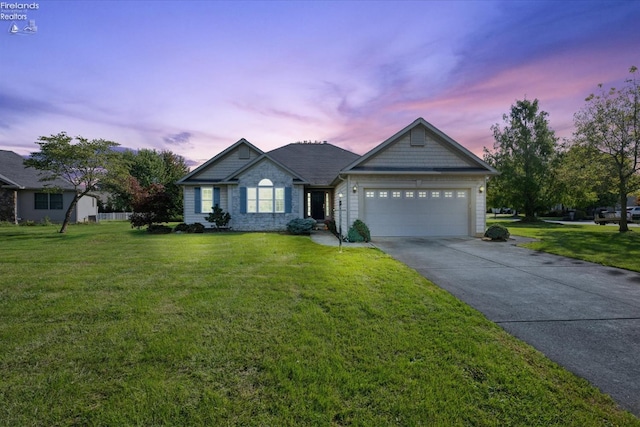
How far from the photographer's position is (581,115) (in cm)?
1836

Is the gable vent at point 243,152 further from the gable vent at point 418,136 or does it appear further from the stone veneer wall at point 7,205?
the stone veneer wall at point 7,205

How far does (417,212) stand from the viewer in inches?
563

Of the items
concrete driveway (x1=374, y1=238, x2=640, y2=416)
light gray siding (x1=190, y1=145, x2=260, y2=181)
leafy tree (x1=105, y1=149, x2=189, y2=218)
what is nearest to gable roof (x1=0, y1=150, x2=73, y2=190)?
leafy tree (x1=105, y1=149, x2=189, y2=218)

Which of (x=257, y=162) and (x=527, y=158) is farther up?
(x=527, y=158)

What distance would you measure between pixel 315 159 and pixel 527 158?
21.4 meters

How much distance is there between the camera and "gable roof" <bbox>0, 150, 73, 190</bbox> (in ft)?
74.5

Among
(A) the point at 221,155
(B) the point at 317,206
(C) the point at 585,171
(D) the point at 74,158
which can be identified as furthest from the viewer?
(B) the point at 317,206

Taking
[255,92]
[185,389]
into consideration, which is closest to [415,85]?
[255,92]

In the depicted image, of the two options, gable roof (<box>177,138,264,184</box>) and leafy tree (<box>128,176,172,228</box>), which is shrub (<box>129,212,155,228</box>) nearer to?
leafy tree (<box>128,176,172,228</box>)

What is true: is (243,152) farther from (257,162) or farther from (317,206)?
(317,206)

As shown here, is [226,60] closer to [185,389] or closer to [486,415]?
[185,389]

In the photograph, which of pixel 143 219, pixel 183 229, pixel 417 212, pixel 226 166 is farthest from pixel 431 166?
pixel 143 219

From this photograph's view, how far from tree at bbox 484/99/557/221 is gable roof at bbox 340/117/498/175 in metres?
15.7

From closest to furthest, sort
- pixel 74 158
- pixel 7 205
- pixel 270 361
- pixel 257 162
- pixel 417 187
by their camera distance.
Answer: pixel 270 361
pixel 417 187
pixel 257 162
pixel 74 158
pixel 7 205
